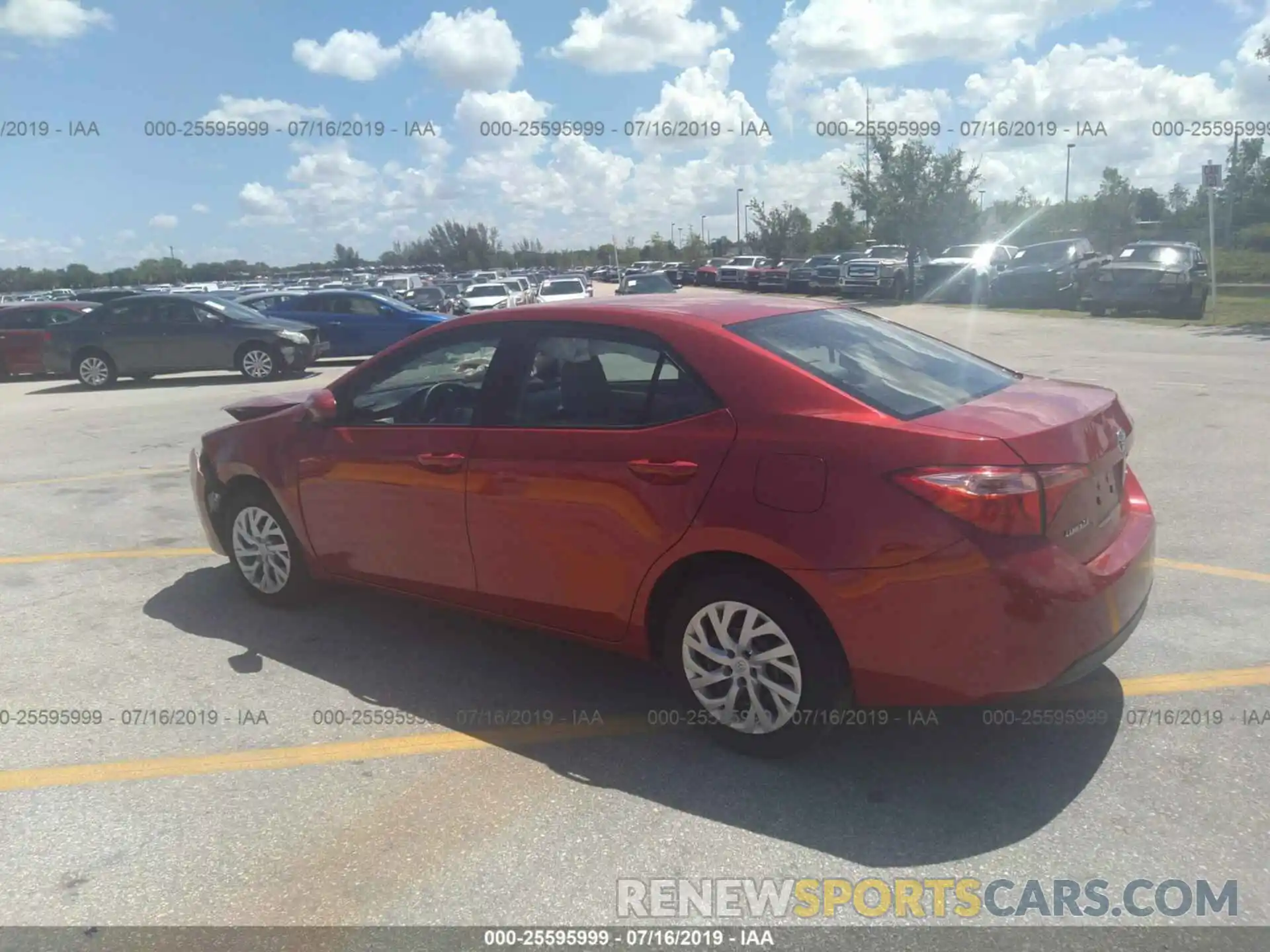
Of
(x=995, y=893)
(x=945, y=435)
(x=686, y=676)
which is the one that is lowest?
(x=995, y=893)

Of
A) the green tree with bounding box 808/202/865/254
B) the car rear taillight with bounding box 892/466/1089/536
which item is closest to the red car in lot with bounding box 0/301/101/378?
the car rear taillight with bounding box 892/466/1089/536

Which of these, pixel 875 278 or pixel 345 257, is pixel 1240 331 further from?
pixel 345 257

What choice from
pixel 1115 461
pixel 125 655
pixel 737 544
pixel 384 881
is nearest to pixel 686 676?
pixel 737 544

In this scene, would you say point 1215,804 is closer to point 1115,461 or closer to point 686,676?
point 1115,461

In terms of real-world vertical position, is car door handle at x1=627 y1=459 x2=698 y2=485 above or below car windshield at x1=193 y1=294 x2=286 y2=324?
below

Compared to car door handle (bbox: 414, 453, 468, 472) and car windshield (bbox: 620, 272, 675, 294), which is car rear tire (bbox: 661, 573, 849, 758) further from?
car windshield (bbox: 620, 272, 675, 294)

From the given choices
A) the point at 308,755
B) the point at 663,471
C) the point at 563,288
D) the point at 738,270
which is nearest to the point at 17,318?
the point at 563,288

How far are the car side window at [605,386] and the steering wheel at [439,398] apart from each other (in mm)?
407

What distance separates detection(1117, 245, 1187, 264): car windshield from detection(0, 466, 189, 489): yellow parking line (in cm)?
2306

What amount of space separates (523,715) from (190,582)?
9.47 ft

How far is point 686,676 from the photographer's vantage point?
3.88 m

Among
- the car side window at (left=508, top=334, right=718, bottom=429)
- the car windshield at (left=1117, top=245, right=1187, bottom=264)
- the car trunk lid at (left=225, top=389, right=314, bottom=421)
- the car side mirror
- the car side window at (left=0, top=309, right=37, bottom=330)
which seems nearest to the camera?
the car side window at (left=508, top=334, right=718, bottom=429)

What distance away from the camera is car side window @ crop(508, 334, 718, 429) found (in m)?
3.88

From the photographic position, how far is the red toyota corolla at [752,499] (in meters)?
3.30
